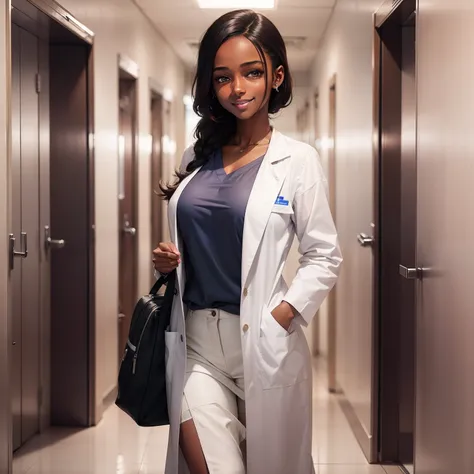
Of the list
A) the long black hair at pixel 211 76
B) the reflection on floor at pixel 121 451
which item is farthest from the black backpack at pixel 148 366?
the reflection on floor at pixel 121 451

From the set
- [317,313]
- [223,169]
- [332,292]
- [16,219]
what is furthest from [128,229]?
[223,169]

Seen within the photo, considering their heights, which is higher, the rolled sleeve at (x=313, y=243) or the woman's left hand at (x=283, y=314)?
the rolled sleeve at (x=313, y=243)

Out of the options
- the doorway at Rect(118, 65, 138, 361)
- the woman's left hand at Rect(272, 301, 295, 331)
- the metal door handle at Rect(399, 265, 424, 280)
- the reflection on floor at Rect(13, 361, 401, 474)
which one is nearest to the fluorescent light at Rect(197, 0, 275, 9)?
the doorway at Rect(118, 65, 138, 361)

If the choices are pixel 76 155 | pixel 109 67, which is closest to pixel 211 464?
pixel 76 155

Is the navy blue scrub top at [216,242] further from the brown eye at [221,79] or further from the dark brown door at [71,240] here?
the dark brown door at [71,240]

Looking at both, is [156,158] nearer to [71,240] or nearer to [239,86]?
[71,240]

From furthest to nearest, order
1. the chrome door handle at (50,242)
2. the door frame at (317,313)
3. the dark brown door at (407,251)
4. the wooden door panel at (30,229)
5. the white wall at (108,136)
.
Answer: the door frame at (317,313)
the white wall at (108,136)
the chrome door handle at (50,242)
the wooden door panel at (30,229)
the dark brown door at (407,251)

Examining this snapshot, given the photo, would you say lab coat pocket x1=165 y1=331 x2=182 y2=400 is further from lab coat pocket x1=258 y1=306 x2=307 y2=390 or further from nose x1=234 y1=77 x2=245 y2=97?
nose x1=234 y1=77 x2=245 y2=97

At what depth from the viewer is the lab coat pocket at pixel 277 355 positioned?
80.8 inches

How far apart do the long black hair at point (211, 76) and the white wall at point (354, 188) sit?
155cm

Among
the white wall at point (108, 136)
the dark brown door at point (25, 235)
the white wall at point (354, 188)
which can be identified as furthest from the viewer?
the white wall at point (108, 136)

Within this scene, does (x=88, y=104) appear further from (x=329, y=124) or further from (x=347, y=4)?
(x=329, y=124)

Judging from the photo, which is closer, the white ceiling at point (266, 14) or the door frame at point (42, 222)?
the door frame at point (42, 222)

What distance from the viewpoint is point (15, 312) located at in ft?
12.1
